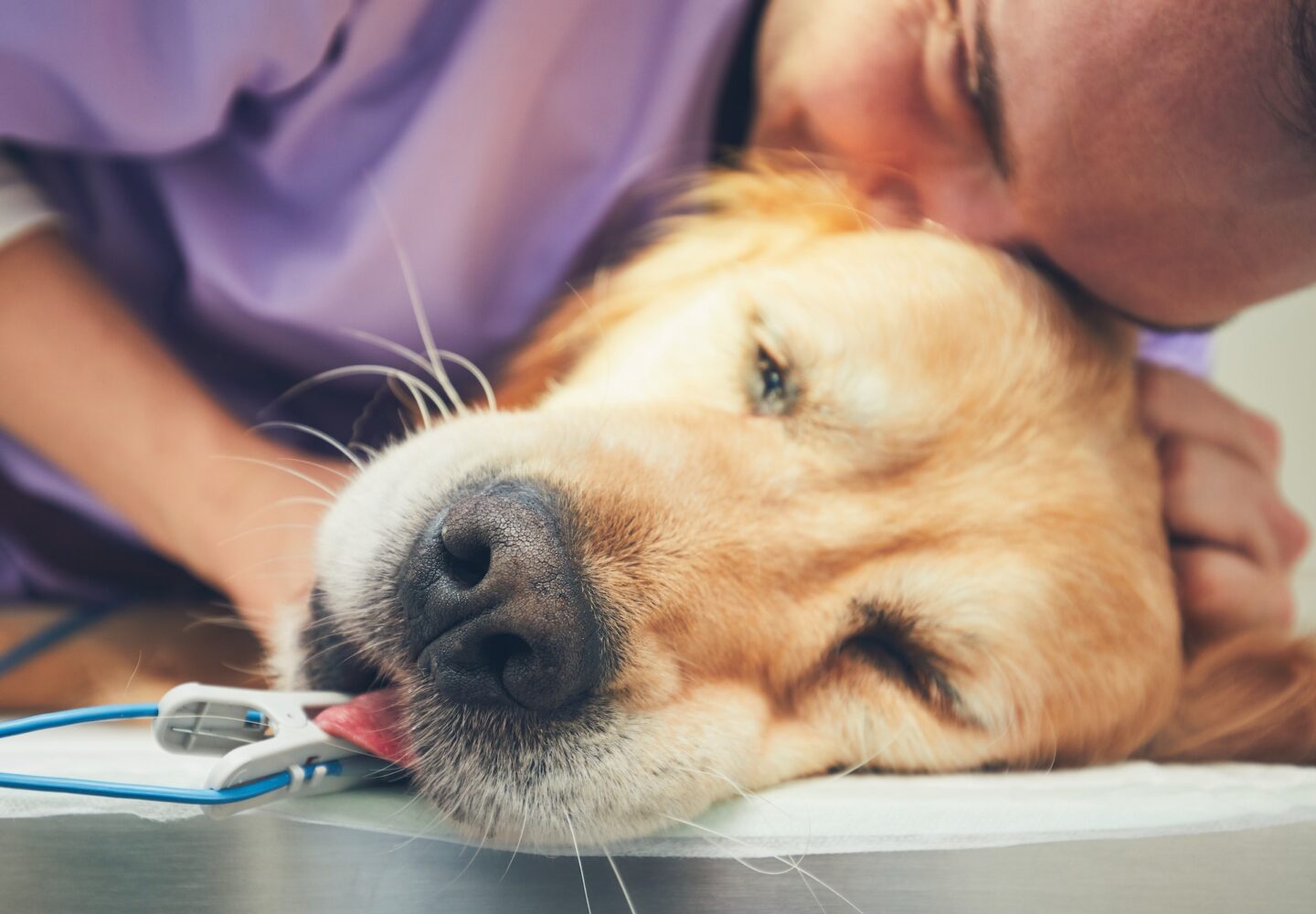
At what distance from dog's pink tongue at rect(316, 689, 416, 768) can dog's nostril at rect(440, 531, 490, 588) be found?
0.42 ft

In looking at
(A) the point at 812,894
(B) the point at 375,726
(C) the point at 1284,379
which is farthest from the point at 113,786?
(C) the point at 1284,379

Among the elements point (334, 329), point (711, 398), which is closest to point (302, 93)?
point (334, 329)

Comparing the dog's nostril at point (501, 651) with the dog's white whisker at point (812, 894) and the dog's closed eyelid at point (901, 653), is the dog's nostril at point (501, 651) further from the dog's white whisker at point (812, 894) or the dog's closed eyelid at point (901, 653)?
the dog's closed eyelid at point (901, 653)

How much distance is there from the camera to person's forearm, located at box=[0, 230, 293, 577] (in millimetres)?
1071

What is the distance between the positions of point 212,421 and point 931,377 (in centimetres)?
90

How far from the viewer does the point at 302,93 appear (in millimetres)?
1066

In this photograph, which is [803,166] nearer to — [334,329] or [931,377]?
[931,377]

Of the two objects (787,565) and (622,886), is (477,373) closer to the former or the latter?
(787,565)

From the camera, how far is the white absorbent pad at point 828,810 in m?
0.62

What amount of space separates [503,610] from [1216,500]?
0.95m

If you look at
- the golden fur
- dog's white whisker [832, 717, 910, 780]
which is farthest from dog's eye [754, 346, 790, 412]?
dog's white whisker [832, 717, 910, 780]

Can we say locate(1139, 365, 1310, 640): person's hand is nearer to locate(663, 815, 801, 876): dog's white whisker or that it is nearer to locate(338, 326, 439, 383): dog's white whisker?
locate(663, 815, 801, 876): dog's white whisker

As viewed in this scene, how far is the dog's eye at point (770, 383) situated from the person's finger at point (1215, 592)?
0.54m

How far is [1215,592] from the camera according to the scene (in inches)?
43.1
